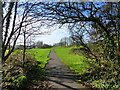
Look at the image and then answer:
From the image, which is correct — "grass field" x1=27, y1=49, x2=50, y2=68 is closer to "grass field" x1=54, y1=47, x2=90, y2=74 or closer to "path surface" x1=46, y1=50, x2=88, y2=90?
"grass field" x1=54, y1=47, x2=90, y2=74

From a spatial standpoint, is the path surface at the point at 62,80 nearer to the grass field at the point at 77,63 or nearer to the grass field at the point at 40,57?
the grass field at the point at 77,63

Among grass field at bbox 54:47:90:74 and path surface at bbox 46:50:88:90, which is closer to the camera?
path surface at bbox 46:50:88:90

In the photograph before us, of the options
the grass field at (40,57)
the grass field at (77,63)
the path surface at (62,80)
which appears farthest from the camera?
the grass field at (40,57)

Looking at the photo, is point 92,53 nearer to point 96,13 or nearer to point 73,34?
point 73,34

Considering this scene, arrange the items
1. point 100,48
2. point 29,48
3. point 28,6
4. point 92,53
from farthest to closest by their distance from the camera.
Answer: point 29,48 → point 92,53 → point 100,48 → point 28,6

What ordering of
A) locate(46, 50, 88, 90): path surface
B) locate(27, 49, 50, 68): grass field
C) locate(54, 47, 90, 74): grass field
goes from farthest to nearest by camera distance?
locate(27, 49, 50, 68): grass field → locate(54, 47, 90, 74): grass field → locate(46, 50, 88, 90): path surface

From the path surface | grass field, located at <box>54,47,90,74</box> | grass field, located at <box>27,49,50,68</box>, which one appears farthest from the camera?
grass field, located at <box>27,49,50,68</box>

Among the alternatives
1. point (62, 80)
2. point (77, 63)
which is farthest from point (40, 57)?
point (62, 80)

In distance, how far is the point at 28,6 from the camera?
3277 mm

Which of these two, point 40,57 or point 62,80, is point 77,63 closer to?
point 62,80

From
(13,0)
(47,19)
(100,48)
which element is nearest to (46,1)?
(47,19)

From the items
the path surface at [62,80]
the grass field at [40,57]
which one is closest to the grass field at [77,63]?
the path surface at [62,80]

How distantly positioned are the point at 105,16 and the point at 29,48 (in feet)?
17.4

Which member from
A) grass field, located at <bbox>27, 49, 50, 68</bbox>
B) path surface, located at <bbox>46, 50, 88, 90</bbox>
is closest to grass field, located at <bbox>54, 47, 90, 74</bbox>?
path surface, located at <bbox>46, 50, 88, 90</bbox>
